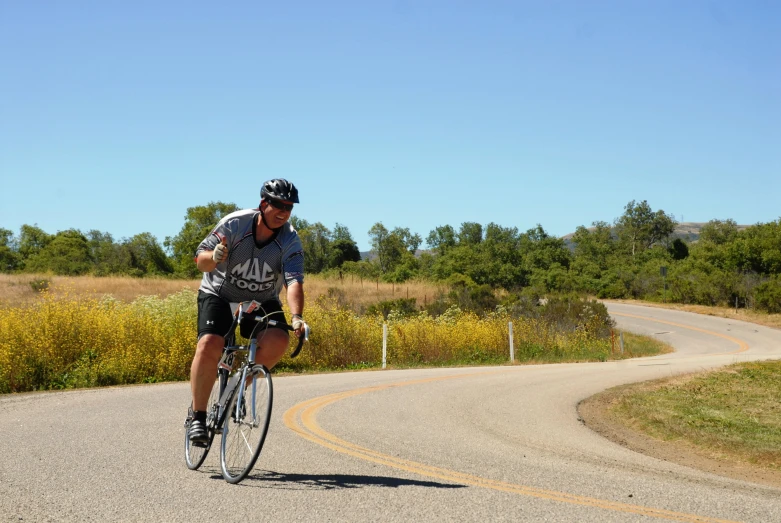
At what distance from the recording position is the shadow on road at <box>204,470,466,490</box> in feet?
19.6

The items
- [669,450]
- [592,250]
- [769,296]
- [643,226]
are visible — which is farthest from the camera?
[643,226]

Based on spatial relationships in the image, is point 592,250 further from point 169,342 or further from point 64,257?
point 169,342

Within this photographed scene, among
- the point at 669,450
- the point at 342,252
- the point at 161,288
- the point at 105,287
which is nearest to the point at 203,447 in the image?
the point at 669,450

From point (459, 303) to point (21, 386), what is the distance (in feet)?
109

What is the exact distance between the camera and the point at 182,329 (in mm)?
17812

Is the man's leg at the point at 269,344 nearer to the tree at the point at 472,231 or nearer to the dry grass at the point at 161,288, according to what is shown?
the dry grass at the point at 161,288

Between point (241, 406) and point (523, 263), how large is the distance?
9070 cm

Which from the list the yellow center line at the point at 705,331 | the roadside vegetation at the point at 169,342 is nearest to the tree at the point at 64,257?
the roadside vegetation at the point at 169,342

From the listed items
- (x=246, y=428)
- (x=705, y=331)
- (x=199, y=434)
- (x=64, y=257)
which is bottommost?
(x=705, y=331)

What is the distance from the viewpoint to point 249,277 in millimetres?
6320

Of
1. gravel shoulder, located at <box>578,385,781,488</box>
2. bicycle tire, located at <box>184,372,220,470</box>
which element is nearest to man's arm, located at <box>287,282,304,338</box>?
bicycle tire, located at <box>184,372,220,470</box>

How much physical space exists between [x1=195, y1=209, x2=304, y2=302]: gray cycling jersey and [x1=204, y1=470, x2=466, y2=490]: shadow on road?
1.46 metres

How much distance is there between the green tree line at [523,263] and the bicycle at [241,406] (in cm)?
4107

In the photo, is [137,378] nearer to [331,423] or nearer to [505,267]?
[331,423]
